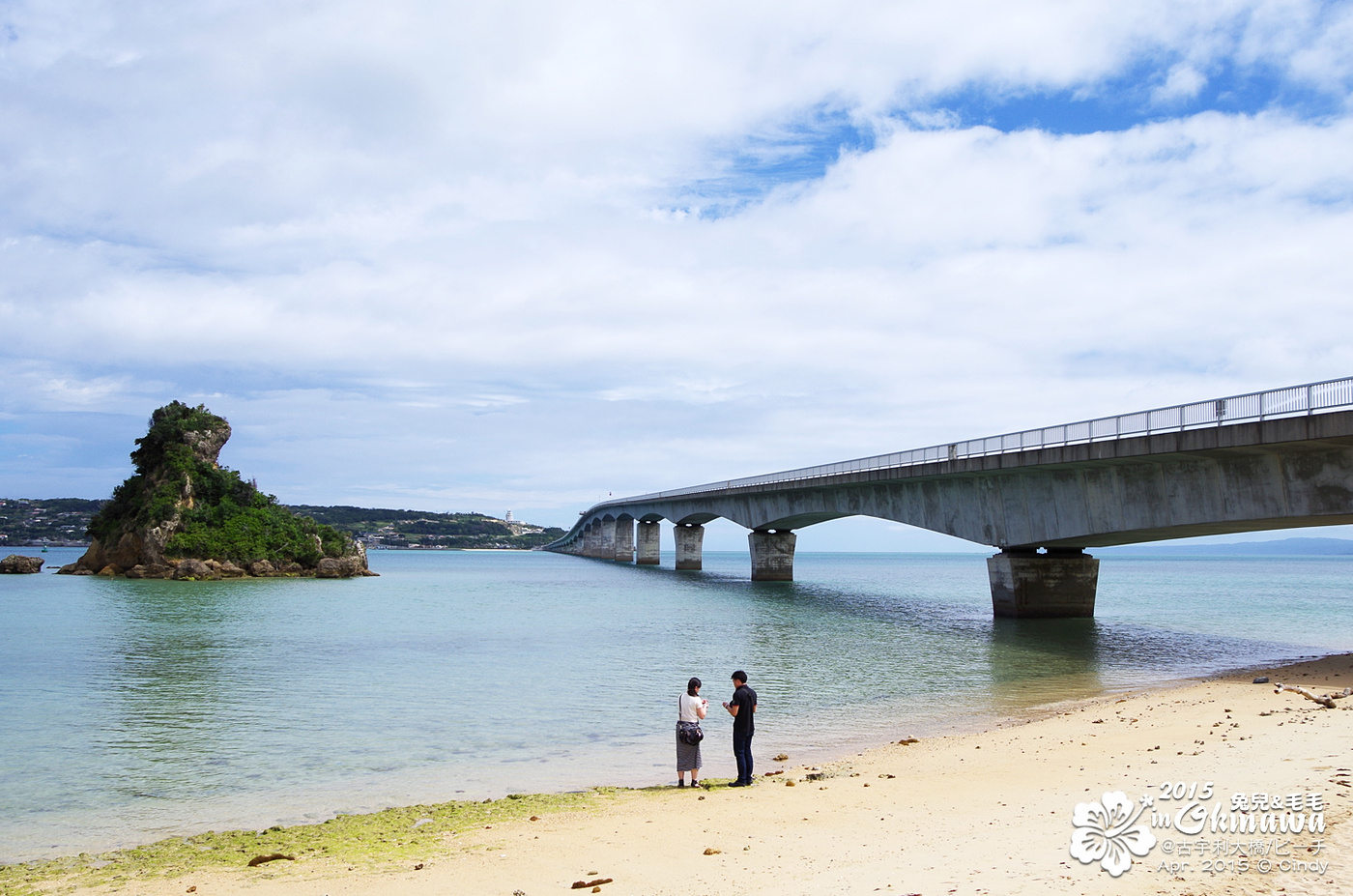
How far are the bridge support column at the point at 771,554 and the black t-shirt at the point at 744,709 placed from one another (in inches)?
2469

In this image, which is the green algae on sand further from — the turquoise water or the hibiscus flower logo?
the hibiscus flower logo

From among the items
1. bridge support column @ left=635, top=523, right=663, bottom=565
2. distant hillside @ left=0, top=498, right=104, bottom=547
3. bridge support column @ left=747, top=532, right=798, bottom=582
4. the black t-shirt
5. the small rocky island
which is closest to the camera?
the black t-shirt

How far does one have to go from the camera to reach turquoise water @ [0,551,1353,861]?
12719 millimetres

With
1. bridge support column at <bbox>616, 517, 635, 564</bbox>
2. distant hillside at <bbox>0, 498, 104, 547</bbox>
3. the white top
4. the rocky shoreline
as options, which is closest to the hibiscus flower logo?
the white top

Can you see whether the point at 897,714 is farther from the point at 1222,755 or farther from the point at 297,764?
the point at 297,764

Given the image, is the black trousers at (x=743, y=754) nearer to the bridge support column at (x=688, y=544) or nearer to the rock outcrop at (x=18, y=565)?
the bridge support column at (x=688, y=544)

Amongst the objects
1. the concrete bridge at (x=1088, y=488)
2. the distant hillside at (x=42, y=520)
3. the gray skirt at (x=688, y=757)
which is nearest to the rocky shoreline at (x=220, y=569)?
the concrete bridge at (x=1088, y=488)

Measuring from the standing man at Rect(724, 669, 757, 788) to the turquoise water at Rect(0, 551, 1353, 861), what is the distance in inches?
54.9

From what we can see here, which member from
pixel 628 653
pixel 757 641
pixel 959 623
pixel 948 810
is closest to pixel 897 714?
pixel 948 810

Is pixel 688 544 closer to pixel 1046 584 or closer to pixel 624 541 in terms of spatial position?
pixel 624 541

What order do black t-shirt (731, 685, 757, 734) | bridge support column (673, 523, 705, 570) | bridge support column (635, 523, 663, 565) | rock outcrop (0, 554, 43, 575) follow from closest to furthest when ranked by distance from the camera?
black t-shirt (731, 685, 757, 734) → rock outcrop (0, 554, 43, 575) → bridge support column (673, 523, 705, 570) → bridge support column (635, 523, 663, 565)

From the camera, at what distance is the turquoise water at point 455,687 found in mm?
12719

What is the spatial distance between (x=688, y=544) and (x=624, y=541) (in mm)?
42566

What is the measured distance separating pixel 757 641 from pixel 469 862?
23894 mm
